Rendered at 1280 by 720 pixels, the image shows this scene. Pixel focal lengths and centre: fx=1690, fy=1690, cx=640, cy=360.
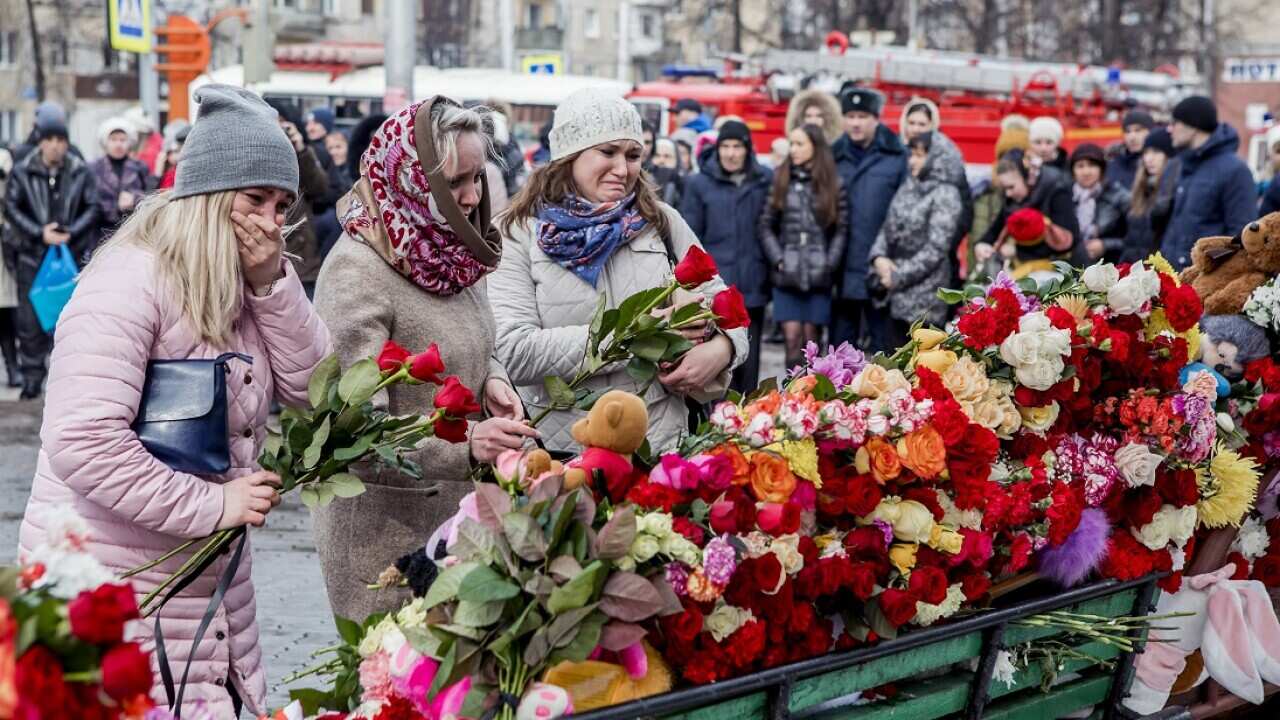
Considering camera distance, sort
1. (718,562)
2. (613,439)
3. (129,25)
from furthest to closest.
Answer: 1. (129,25)
2. (613,439)
3. (718,562)

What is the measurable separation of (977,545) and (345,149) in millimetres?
11562

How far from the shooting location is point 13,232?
12.1 metres

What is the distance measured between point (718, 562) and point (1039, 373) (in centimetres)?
126

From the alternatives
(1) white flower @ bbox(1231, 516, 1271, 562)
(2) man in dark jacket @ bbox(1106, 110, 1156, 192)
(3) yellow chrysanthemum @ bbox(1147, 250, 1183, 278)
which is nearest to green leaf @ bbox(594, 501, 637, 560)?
(3) yellow chrysanthemum @ bbox(1147, 250, 1183, 278)

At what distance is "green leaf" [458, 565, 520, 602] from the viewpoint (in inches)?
101

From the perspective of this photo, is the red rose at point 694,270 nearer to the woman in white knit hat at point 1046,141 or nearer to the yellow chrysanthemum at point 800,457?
the yellow chrysanthemum at point 800,457

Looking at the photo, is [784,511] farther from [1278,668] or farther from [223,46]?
[223,46]

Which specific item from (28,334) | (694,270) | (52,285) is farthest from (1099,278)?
(28,334)

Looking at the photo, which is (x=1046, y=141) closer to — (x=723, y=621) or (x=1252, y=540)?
(x=1252, y=540)

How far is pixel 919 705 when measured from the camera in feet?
10.8

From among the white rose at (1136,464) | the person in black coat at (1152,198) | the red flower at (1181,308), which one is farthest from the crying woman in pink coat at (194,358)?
the person in black coat at (1152,198)

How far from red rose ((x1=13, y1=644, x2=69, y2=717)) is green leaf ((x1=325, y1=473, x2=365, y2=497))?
1.15 meters

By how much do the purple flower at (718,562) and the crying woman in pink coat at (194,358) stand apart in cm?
88

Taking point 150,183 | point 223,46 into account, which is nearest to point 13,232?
point 150,183
